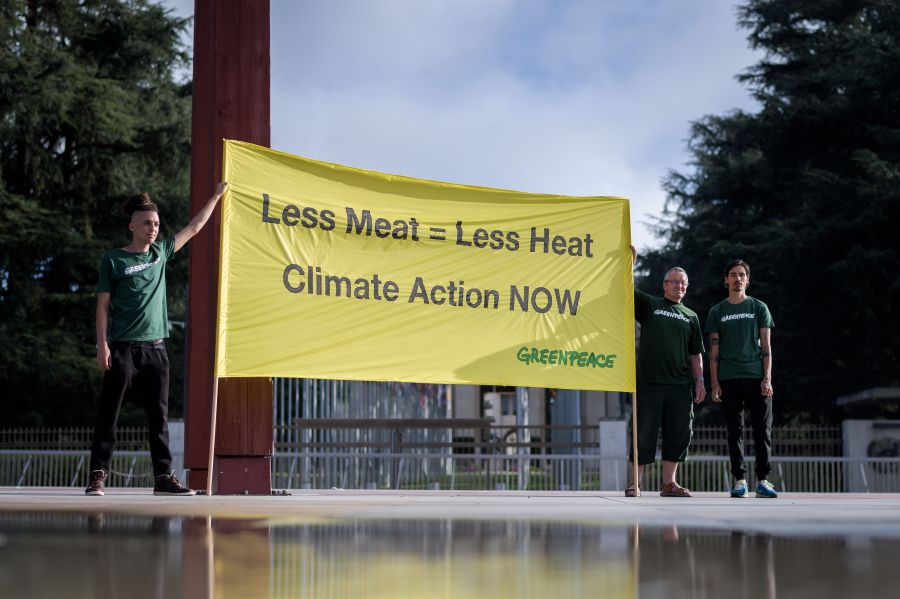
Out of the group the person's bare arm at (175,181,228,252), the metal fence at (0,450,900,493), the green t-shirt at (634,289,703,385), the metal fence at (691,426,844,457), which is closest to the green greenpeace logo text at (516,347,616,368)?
the green t-shirt at (634,289,703,385)

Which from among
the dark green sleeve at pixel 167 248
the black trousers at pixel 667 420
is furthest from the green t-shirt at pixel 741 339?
the dark green sleeve at pixel 167 248

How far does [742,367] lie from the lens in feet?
30.6

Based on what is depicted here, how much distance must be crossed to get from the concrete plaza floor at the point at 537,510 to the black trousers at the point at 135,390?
312mm

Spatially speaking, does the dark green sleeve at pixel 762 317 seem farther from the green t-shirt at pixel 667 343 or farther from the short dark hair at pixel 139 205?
the short dark hair at pixel 139 205

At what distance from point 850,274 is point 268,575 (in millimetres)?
24757

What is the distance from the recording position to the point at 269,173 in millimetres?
8414

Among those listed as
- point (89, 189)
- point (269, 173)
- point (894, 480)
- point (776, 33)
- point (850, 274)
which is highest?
point (776, 33)

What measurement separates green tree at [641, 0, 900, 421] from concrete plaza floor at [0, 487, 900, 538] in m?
19.5

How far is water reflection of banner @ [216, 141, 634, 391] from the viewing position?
27.2ft

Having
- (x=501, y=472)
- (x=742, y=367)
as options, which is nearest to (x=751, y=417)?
(x=742, y=367)

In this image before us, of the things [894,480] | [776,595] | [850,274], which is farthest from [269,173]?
[850,274]

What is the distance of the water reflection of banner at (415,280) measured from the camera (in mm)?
8305

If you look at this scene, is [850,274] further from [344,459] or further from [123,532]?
[123,532]

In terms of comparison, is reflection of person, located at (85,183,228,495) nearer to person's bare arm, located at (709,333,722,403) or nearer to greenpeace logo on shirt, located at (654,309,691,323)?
greenpeace logo on shirt, located at (654,309,691,323)
